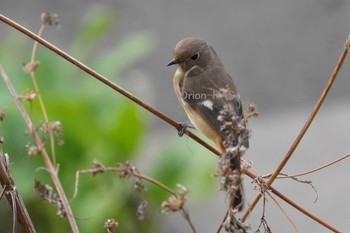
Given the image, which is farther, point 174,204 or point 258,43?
point 258,43

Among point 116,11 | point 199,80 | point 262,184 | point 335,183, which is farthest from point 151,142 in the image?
point 262,184

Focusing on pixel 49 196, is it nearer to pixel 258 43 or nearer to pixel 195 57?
pixel 195 57

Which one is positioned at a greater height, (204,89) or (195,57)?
(195,57)

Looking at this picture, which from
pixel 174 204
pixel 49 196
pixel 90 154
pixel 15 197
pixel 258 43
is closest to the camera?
pixel 174 204

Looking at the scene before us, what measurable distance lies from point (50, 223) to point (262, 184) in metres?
3.15

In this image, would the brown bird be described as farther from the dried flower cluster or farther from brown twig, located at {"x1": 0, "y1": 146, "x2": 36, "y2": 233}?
brown twig, located at {"x1": 0, "y1": 146, "x2": 36, "y2": 233}

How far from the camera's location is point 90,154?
4.74 metres

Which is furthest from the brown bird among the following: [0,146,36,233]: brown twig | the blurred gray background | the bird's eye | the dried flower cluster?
the blurred gray background

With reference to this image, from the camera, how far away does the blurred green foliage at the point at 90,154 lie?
4555 mm

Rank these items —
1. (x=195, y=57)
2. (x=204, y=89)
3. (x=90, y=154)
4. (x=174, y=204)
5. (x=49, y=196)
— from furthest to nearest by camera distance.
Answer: (x=90, y=154), (x=195, y=57), (x=204, y=89), (x=49, y=196), (x=174, y=204)

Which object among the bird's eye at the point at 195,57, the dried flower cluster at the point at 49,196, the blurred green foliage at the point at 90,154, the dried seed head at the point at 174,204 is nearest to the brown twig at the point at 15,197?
the dried flower cluster at the point at 49,196

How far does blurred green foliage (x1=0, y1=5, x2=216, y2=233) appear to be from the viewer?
14.9 ft

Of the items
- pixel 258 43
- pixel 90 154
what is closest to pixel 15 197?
pixel 90 154

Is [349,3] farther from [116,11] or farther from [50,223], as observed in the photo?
[50,223]
